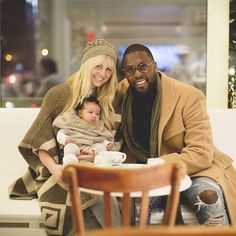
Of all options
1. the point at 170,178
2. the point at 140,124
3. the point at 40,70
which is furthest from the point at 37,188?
the point at 40,70

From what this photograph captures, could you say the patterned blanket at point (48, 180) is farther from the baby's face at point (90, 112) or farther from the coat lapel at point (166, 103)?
the coat lapel at point (166, 103)

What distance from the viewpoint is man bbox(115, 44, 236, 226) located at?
7.93 feet

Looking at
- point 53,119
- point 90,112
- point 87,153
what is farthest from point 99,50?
point 87,153

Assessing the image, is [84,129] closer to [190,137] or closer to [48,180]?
[48,180]

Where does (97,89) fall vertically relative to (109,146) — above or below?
above

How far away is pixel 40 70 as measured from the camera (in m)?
4.42

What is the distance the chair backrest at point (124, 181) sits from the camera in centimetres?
147

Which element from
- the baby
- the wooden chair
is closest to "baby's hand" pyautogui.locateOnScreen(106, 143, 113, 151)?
the baby

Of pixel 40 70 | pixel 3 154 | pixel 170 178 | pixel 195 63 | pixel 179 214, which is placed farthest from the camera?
pixel 40 70

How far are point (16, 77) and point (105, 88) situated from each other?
205 cm

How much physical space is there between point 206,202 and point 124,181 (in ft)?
3.15

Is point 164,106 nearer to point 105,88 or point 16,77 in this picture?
point 105,88

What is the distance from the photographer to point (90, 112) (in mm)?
2494

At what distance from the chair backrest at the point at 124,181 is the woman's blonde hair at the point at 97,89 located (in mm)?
1089
